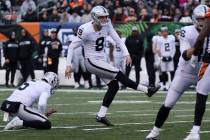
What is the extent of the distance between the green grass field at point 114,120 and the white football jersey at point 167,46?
267cm

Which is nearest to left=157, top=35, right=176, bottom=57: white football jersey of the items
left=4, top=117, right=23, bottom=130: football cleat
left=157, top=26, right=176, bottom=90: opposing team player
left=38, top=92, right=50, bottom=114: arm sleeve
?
left=157, top=26, right=176, bottom=90: opposing team player

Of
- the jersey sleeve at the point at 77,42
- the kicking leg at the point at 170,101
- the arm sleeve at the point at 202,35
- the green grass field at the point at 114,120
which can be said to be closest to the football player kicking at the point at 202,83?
A: the arm sleeve at the point at 202,35

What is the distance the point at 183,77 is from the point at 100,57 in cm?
245

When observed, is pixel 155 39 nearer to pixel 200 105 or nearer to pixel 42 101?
pixel 42 101

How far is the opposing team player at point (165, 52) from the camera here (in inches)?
813

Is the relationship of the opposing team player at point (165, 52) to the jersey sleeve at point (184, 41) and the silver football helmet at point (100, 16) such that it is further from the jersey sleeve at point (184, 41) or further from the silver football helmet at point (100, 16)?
the jersey sleeve at point (184, 41)

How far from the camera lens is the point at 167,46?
812 inches

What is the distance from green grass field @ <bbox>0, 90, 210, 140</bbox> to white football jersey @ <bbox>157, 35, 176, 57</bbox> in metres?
2.67

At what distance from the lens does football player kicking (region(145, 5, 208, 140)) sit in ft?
29.1

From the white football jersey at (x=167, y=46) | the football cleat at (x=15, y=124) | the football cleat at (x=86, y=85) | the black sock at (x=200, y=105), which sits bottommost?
the football cleat at (x=86, y=85)

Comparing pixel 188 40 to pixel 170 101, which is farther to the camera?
pixel 188 40

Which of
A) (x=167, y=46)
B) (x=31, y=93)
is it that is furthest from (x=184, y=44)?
(x=167, y=46)

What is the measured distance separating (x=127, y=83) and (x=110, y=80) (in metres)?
0.25

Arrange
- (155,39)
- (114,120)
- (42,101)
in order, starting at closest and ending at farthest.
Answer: (42,101)
(114,120)
(155,39)
